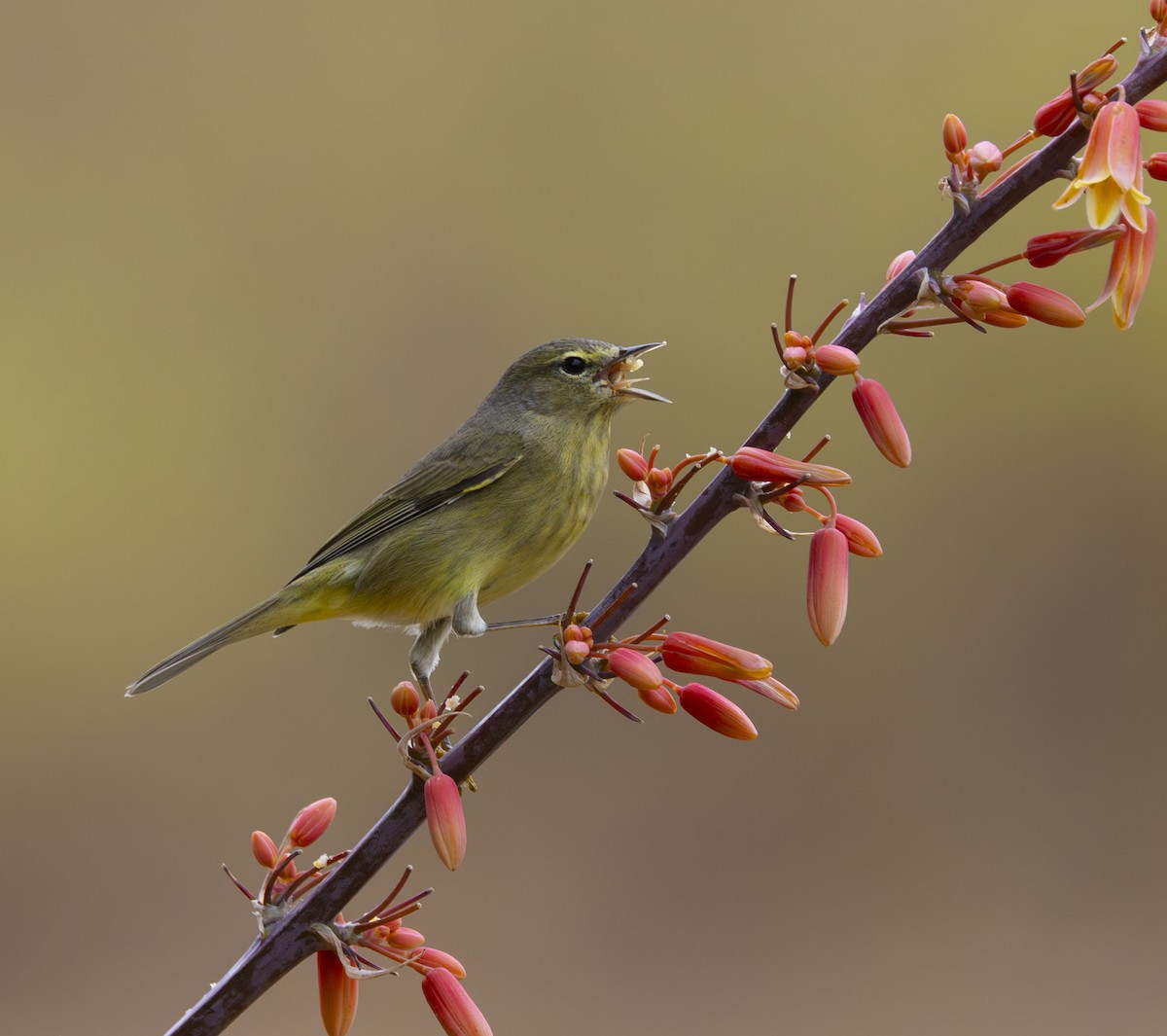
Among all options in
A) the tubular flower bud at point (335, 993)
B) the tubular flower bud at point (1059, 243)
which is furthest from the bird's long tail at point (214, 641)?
the tubular flower bud at point (1059, 243)

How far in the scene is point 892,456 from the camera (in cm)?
182

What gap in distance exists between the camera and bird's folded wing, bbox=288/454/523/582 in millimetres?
3650

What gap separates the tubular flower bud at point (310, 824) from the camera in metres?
2.02

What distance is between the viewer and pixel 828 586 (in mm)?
1850

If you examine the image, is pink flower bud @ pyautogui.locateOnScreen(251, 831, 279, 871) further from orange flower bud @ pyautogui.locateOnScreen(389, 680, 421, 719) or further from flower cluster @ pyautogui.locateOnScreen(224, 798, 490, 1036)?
orange flower bud @ pyautogui.locateOnScreen(389, 680, 421, 719)

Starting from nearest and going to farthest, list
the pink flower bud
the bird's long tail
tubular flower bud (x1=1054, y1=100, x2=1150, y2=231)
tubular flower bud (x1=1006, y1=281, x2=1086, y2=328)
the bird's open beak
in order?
tubular flower bud (x1=1054, y1=100, x2=1150, y2=231), tubular flower bud (x1=1006, y1=281, x2=1086, y2=328), the pink flower bud, the bird's long tail, the bird's open beak

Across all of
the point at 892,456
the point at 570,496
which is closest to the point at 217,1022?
the point at 892,456

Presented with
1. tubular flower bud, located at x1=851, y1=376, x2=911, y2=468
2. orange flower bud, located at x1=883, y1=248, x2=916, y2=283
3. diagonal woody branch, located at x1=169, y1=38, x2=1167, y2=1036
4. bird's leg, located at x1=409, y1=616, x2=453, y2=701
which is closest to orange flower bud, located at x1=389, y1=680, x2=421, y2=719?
diagonal woody branch, located at x1=169, y1=38, x2=1167, y2=1036

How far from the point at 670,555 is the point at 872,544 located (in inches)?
14.3

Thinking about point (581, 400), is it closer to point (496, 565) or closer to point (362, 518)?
point (496, 565)

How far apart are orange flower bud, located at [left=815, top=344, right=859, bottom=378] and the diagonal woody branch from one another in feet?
0.11

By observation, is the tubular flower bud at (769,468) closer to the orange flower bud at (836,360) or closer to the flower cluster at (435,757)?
the orange flower bud at (836,360)

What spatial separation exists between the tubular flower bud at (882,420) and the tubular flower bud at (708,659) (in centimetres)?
36

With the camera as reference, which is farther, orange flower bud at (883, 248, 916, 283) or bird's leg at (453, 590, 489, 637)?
bird's leg at (453, 590, 489, 637)
